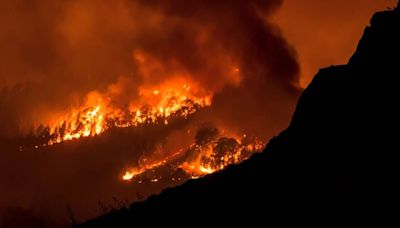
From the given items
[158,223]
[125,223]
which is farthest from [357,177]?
[125,223]

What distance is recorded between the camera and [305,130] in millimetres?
42406

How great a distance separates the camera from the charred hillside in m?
32.9

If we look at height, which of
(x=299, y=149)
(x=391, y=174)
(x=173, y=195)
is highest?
(x=173, y=195)

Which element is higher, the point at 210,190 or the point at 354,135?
the point at 210,190

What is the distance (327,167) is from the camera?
36.9m

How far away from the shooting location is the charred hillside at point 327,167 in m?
32.9

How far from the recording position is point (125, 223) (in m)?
47.7

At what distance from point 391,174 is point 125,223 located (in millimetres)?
24610

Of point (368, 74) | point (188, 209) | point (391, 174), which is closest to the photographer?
point (391, 174)

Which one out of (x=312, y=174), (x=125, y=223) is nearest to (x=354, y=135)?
(x=312, y=174)

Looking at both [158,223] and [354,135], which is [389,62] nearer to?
[354,135]

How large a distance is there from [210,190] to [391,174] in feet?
58.1

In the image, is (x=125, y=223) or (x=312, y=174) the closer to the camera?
(x=312, y=174)

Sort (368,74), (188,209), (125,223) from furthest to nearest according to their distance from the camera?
1. (125,223)
2. (188,209)
3. (368,74)
